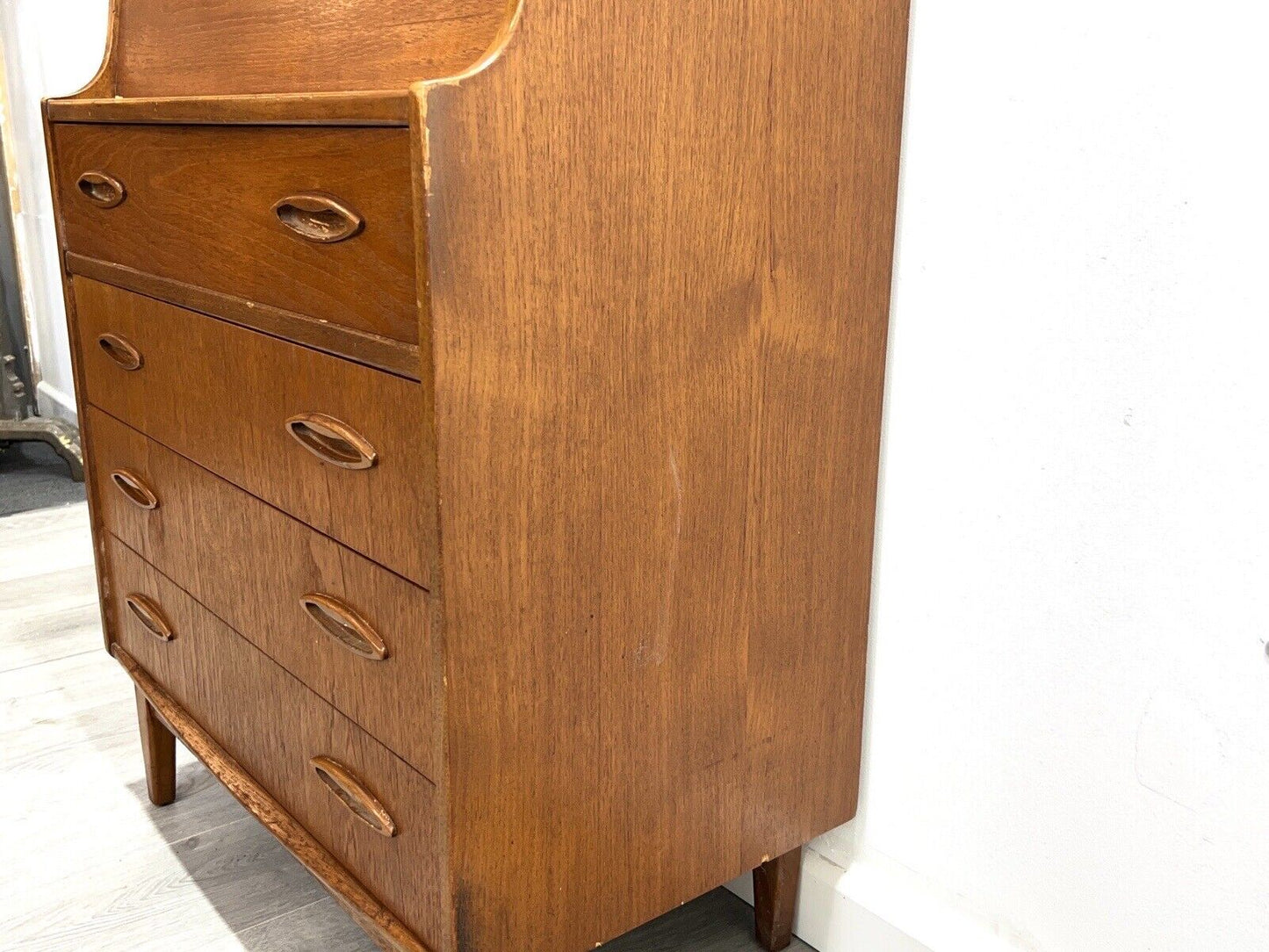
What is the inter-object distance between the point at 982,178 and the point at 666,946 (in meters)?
0.86

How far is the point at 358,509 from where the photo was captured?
922 mm

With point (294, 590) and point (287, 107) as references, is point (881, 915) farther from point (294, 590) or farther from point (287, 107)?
point (287, 107)

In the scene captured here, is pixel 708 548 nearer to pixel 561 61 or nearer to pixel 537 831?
pixel 537 831

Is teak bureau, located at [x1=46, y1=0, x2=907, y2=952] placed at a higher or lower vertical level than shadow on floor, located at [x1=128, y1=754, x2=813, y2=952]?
higher

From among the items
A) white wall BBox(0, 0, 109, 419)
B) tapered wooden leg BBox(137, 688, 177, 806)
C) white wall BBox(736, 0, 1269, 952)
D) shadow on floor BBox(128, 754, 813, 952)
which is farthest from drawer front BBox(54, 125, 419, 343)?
white wall BBox(0, 0, 109, 419)

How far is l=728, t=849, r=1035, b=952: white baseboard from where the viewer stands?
1123 mm

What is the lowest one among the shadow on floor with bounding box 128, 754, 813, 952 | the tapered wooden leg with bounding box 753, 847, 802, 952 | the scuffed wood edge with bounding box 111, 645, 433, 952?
the shadow on floor with bounding box 128, 754, 813, 952

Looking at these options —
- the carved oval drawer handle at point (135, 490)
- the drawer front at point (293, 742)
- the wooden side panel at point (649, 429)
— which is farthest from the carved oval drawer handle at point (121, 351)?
the wooden side panel at point (649, 429)

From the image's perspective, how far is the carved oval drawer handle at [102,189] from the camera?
1192mm

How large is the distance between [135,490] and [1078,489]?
3.24ft

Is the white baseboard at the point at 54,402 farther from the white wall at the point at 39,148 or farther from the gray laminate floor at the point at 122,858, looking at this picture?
the gray laminate floor at the point at 122,858

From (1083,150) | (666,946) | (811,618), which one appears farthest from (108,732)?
(1083,150)

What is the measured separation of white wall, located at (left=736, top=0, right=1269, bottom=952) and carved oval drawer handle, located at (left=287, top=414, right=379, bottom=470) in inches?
19.7

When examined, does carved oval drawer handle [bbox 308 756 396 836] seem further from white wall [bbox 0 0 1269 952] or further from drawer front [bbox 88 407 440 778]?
white wall [bbox 0 0 1269 952]
